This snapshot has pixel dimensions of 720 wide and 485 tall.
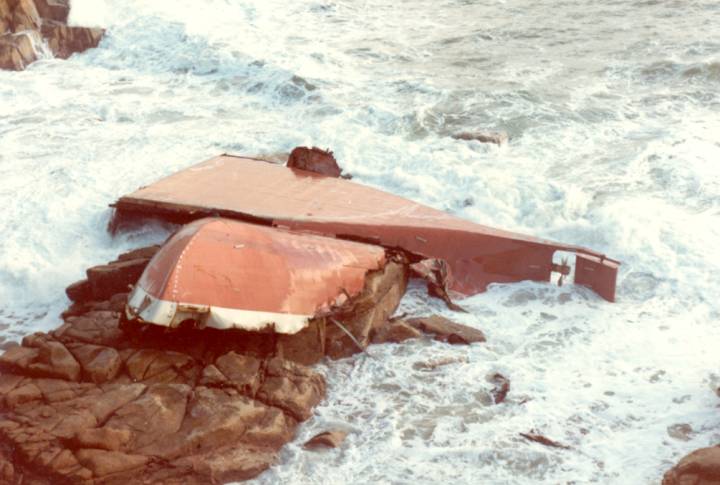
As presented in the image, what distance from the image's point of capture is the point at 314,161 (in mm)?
8492

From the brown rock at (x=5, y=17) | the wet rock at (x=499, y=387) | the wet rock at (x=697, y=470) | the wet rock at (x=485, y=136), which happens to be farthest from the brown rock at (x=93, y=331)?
the brown rock at (x=5, y=17)

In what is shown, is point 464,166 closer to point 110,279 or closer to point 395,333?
point 395,333

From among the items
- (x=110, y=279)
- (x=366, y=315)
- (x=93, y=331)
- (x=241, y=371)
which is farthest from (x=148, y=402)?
(x=366, y=315)

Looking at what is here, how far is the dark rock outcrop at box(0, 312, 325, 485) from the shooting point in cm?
446

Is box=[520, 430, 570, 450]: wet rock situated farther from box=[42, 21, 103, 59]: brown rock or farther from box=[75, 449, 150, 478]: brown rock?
box=[42, 21, 103, 59]: brown rock

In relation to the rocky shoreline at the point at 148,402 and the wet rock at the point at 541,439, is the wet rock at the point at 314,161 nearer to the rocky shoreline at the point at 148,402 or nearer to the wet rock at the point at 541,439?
the rocky shoreline at the point at 148,402

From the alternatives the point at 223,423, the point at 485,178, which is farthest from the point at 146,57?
the point at 223,423

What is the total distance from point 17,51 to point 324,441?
1311 cm

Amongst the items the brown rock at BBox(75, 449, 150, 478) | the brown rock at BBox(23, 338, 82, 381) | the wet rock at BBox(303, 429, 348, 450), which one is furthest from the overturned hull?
the brown rock at BBox(75, 449, 150, 478)

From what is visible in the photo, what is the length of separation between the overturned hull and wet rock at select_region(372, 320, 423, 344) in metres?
0.87

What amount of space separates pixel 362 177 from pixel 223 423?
209 inches

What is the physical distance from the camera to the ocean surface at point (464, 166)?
5215 mm

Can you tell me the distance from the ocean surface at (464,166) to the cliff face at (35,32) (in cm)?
47

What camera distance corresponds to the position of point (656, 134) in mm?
10812
